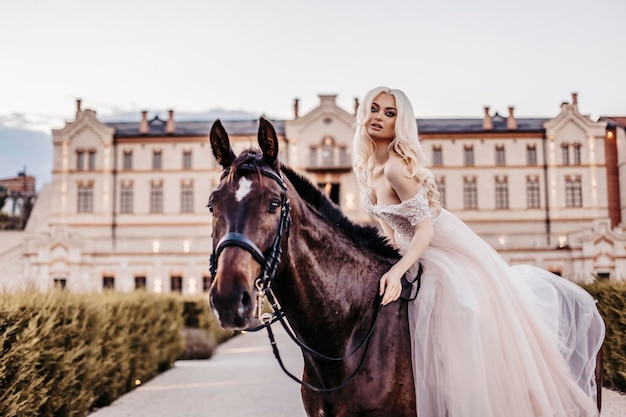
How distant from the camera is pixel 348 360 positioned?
3.11 meters

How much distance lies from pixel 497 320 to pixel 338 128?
196ft

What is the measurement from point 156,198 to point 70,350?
192 ft

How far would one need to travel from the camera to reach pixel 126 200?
217 feet

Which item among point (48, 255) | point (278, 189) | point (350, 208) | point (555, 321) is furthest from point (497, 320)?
point (350, 208)

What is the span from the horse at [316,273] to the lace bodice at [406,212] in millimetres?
104

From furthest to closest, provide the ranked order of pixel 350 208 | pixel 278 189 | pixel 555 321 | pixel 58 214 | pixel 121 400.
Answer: pixel 58 214
pixel 350 208
pixel 121 400
pixel 555 321
pixel 278 189

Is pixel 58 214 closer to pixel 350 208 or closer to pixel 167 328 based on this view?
pixel 350 208

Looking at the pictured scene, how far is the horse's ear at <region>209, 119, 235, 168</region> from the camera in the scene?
2869 mm

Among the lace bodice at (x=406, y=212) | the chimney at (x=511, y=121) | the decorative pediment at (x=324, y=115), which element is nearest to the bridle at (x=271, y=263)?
the lace bodice at (x=406, y=212)

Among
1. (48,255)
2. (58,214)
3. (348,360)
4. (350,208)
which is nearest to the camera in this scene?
(348,360)

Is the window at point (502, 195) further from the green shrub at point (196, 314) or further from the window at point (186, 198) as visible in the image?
the green shrub at point (196, 314)

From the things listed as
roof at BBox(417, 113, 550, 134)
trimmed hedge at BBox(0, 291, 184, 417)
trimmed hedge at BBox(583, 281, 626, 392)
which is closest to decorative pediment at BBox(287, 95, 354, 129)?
roof at BBox(417, 113, 550, 134)

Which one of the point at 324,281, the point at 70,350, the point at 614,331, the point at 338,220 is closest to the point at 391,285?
the point at 324,281

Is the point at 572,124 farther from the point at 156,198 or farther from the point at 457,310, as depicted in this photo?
the point at 457,310
